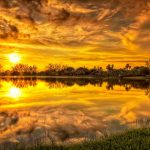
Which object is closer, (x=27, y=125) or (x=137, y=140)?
(x=137, y=140)

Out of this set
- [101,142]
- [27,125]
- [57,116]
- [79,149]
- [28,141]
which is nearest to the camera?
[79,149]

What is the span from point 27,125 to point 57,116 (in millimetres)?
5891

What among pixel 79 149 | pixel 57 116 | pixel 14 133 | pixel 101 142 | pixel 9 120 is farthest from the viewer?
pixel 57 116

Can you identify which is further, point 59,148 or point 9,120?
point 9,120

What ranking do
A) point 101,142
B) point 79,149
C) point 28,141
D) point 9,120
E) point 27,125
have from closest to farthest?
1. point 79,149
2. point 101,142
3. point 28,141
4. point 27,125
5. point 9,120

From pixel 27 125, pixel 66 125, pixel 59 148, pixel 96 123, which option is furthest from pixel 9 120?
pixel 59 148

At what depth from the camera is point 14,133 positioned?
22250 mm

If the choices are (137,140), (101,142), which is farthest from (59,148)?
(137,140)

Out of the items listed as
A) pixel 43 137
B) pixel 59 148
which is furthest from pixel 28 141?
pixel 59 148

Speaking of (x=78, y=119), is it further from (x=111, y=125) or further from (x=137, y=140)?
(x=137, y=140)

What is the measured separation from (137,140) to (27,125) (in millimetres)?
12255

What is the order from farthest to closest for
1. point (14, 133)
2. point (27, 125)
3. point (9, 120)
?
point (9, 120) < point (27, 125) < point (14, 133)

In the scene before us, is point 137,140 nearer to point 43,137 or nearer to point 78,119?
point 43,137

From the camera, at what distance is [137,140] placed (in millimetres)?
15406
